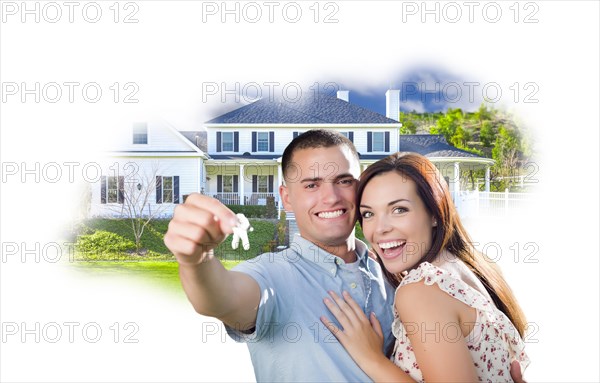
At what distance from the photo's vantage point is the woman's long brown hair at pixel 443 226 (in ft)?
4.97

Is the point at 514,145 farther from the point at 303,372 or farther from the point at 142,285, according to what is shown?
the point at 303,372

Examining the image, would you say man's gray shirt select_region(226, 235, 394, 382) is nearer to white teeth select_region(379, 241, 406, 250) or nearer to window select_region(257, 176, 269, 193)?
white teeth select_region(379, 241, 406, 250)

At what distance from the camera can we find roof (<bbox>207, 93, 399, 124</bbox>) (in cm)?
1201

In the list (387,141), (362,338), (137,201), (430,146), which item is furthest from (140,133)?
(362,338)

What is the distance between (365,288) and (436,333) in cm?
43

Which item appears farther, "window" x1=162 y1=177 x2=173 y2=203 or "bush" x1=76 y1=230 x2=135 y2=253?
"window" x1=162 y1=177 x2=173 y2=203

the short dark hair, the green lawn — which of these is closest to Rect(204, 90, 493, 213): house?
the green lawn

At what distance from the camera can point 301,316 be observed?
1.48 meters

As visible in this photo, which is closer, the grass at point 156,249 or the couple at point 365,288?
the couple at point 365,288

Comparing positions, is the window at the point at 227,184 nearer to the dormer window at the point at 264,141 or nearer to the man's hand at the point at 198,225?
the dormer window at the point at 264,141

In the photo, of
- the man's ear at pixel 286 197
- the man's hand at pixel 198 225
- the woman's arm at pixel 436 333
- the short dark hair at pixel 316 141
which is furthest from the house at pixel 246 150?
the man's hand at pixel 198 225

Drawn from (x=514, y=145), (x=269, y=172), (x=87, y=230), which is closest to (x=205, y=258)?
(x=87, y=230)

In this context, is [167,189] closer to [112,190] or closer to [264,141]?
[112,190]

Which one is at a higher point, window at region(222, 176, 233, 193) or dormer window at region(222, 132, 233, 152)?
dormer window at region(222, 132, 233, 152)
